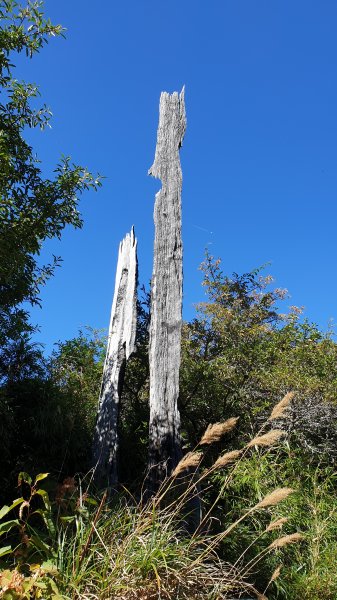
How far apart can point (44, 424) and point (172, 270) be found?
2.30 m

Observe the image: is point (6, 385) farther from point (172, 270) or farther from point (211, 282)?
point (211, 282)

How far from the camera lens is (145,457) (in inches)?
271

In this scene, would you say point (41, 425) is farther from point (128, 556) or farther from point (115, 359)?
point (128, 556)

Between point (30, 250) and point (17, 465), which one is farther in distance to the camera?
point (17, 465)

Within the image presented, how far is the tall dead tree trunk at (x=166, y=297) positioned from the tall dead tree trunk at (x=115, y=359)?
1.41ft

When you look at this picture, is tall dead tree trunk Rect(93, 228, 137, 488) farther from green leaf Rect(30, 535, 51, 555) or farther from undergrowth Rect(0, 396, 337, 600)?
green leaf Rect(30, 535, 51, 555)

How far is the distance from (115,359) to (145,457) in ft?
4.52

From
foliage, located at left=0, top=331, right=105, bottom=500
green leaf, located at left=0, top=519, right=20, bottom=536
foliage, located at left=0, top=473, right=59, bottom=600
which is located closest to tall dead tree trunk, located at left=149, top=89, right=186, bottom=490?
foliage, located at left=0, top=331, right=105, bottom=500

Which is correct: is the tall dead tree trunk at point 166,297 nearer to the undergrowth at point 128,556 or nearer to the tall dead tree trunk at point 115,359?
the tall dead tree trunk at point 115,359

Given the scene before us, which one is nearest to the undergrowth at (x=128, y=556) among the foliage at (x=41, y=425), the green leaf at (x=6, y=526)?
the green leaf at (x=6, y=526)

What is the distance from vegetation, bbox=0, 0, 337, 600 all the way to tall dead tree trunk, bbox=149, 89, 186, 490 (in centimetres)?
43

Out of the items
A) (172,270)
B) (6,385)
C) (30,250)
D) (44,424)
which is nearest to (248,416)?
(172,270)

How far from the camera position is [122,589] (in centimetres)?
277

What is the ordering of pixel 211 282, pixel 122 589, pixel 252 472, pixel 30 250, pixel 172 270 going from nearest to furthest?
1. pixel 122 589
2. pixel 30 250
3. pixel 252 472
4. pixel 172 270
5. pixel 211 282
